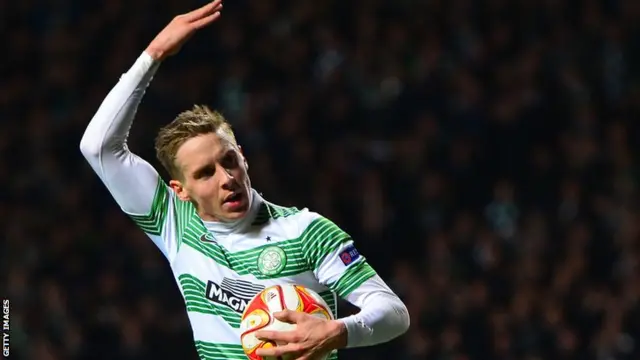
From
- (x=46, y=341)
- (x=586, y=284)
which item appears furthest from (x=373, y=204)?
(x=46, y=341)

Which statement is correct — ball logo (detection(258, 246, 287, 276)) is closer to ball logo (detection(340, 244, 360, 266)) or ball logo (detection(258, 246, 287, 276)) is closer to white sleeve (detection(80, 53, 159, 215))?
ball logo (detection(340, 244, 360, 266))

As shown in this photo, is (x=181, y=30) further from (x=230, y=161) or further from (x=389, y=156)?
(x=389, y=156)

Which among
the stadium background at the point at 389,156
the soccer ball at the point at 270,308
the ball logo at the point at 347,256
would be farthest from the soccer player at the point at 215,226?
the stadium background at the point at 389,156

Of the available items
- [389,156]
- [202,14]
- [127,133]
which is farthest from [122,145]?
[389,156]

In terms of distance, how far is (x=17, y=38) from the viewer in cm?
978

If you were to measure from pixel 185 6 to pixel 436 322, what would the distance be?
11.6 ft

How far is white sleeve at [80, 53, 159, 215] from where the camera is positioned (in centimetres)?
415

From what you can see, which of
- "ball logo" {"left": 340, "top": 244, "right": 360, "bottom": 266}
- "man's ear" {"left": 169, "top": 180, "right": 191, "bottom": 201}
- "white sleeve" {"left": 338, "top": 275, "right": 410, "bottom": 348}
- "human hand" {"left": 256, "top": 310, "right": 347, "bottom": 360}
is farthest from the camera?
"man's ear" {"left": 169, "top": 180, "right": 191, "bottom": 201}

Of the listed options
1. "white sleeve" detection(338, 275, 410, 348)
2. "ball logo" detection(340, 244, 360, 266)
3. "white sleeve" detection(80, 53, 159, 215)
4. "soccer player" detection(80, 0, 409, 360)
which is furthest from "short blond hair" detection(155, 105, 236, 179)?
"white sleeve" detection(338, 275, 410, 348)

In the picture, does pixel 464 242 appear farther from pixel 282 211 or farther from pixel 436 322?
pixel 282 211

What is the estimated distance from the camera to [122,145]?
420cm

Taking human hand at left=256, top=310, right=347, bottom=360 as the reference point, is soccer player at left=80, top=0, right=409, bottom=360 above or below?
above

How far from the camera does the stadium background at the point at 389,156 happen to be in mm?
8141

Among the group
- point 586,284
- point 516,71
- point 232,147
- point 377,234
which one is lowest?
point 586,284
